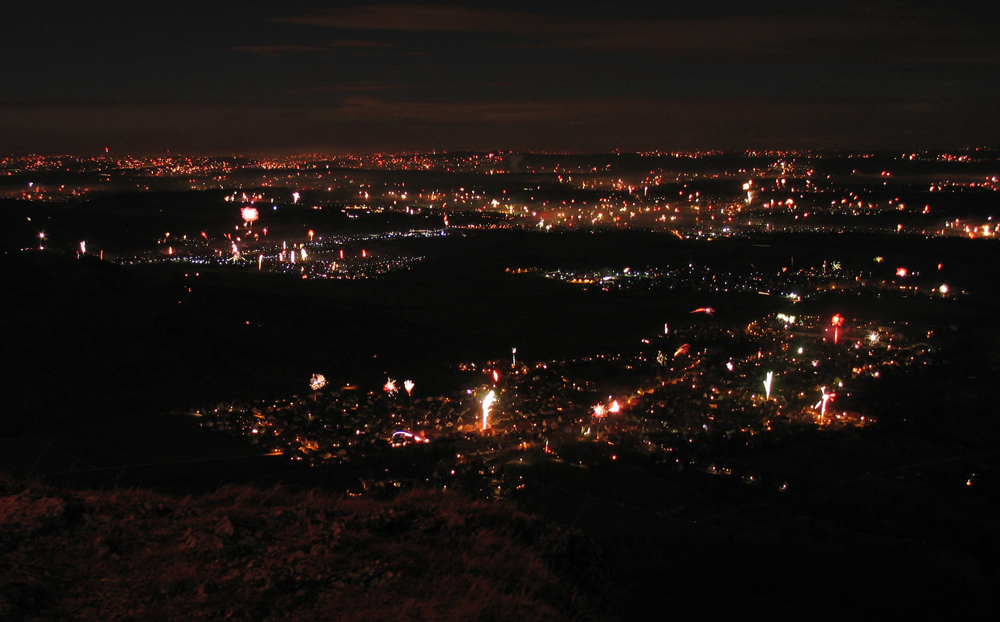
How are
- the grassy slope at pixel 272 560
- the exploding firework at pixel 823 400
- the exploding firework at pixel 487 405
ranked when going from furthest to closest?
the exploding firework at pixel 823 400 → the exploding firework at pixel 487 405 → the grassy slope at pixel 272 560

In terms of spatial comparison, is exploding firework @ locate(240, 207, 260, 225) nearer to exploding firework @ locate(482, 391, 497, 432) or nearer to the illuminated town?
the illuminated town

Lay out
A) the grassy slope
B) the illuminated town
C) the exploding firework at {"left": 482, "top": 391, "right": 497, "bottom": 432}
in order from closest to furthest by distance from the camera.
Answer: the grassy slope
the illuminated town
the exploding firework at {"left": 482, "top": 391, "right": 497, "bottom": 432}

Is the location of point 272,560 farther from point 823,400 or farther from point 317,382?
point 823,400

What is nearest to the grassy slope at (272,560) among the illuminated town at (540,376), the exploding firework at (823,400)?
the illuminated town at (540,376)

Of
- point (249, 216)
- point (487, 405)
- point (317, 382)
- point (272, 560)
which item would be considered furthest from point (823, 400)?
point (249, 216)

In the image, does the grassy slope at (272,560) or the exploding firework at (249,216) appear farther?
the exploding firework at (249,216)

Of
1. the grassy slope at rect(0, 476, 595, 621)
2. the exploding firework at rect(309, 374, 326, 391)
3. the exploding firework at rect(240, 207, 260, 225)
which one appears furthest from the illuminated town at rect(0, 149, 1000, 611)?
the exploding firework at rect(240, 207, 260, 225)

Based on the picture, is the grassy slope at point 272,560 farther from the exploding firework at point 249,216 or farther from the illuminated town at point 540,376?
the exploding firework at point 249,216
